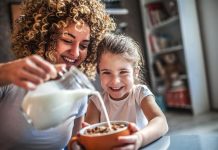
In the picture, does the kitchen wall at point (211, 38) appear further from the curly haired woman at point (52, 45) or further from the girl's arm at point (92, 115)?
the girl's arm at point (92, 115)

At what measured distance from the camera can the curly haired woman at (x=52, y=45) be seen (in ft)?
3.09

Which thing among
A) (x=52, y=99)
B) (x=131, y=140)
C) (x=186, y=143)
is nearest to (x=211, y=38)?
(x=186, y=143)

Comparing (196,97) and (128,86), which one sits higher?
(128,86)

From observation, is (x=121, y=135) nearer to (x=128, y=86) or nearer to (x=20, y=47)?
(x=128, y=86)

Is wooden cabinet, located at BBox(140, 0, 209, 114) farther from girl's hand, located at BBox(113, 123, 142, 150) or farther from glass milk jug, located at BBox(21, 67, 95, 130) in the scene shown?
glass milk jug, located at BBox(21, 67, 95, 130)

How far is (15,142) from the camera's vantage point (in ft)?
3.10

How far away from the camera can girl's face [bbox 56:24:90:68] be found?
108 centimetres

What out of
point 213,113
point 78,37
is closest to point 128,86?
point 78,37

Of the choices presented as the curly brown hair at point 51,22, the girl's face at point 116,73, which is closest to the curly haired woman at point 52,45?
the curly brown hair at point 51,22

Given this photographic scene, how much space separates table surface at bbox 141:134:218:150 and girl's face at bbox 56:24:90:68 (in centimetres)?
42

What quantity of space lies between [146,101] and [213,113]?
365 centimetres

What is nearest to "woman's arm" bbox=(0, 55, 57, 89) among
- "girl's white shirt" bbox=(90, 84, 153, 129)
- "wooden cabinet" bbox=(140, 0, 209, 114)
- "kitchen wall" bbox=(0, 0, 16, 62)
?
"girl's white shirt" bbox=(90, 84, 153, 129)

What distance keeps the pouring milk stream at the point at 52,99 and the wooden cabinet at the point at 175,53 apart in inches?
160

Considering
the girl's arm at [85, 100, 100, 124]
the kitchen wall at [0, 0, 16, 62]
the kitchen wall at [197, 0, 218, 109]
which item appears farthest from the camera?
the kitchen wall at [197, 0, 218, 109]
